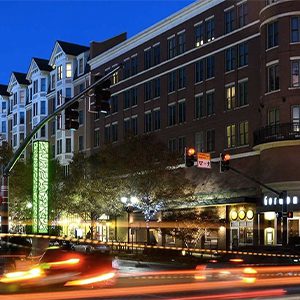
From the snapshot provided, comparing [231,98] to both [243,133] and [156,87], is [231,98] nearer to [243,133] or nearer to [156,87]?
[243,133]

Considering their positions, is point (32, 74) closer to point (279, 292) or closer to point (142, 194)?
point (142, 194)

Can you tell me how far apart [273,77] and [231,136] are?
7311mm

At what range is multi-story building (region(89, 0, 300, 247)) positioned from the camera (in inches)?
1861

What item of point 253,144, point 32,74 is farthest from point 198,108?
point 32,74

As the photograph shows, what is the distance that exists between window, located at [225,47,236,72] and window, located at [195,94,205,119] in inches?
167

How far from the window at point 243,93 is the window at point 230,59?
1.81 meters

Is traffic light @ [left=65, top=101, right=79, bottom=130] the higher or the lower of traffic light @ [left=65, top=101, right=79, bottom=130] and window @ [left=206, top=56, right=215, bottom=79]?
the lower

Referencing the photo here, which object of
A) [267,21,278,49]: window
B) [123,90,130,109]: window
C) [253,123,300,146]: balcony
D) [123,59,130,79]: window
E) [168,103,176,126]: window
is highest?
[123,59,130,79]: window

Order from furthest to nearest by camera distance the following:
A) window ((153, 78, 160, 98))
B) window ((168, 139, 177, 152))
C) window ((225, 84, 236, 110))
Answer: window ((153, 78, 160, 98))
window ((168, 139, 177, 152))
window ((225, 84, 236, 110))

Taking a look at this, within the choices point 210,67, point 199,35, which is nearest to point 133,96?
point 199,35

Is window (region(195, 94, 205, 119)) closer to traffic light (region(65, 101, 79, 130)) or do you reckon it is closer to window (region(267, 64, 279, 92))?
window (region(267, 64, 279, 92))

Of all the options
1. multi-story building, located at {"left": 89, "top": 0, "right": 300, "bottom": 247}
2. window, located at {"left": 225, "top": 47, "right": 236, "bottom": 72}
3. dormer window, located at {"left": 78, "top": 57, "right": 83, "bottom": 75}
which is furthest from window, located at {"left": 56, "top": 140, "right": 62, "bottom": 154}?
window, located at {"left": 225, "top": 47, "right": 236, "bottom": 72}

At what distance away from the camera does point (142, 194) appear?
48.9 metres

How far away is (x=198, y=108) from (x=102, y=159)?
Answer: 9.90 m
